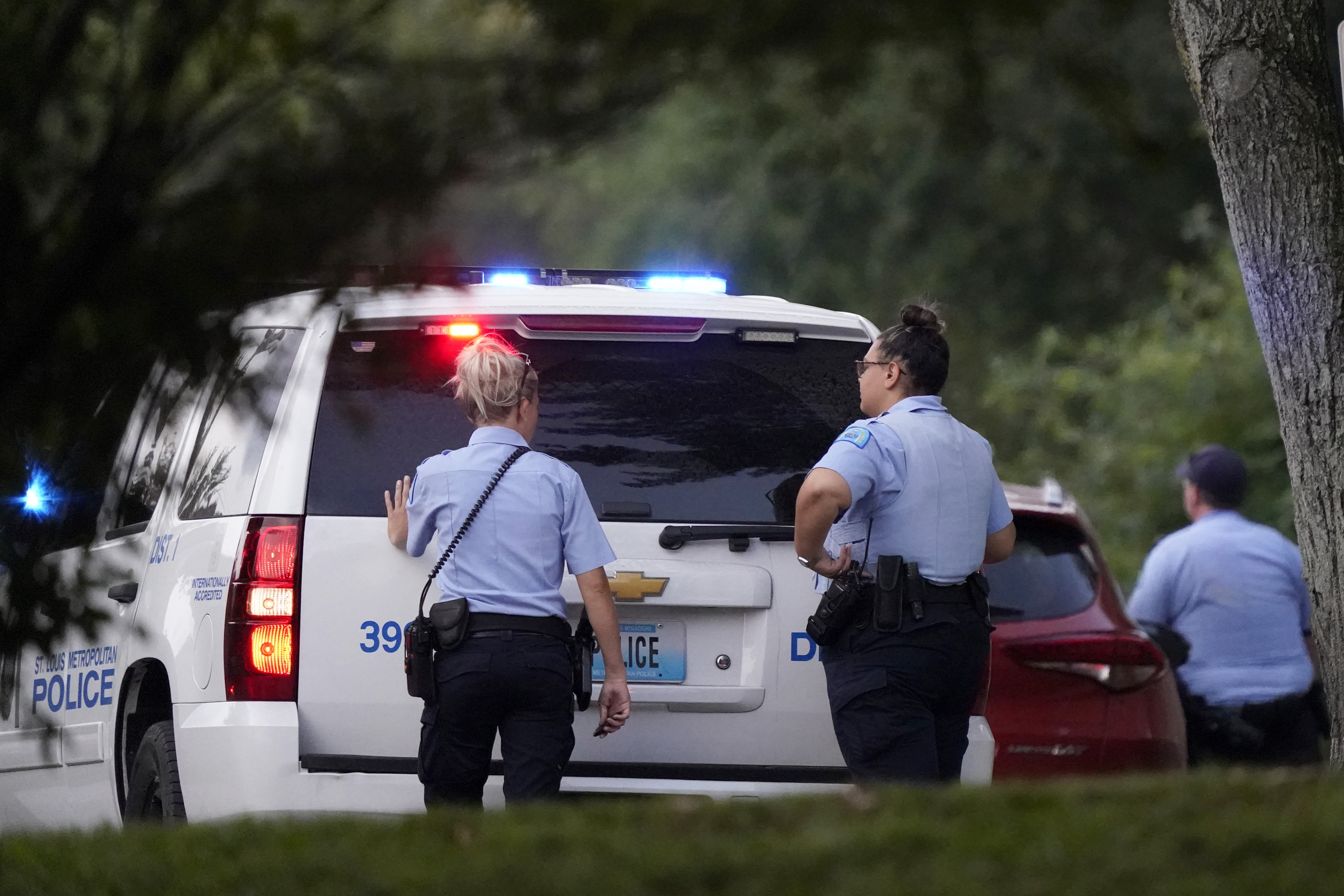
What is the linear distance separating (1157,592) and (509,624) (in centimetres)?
401

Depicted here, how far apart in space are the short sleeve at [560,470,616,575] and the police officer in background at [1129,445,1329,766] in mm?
3410

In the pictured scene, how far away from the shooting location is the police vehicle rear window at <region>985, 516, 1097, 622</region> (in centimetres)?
651

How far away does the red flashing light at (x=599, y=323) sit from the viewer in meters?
5.27

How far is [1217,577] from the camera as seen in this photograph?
784cm

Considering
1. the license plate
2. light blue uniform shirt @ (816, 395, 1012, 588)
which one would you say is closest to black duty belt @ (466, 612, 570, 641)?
the license plate

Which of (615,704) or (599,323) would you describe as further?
(599,323)

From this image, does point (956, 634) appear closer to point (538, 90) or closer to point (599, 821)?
point (599, 821)

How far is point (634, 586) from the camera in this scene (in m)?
5.13

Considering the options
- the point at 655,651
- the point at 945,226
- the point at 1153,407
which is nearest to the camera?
the point at 655,651

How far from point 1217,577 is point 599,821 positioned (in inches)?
211

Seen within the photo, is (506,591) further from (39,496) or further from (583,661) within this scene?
(39,496)

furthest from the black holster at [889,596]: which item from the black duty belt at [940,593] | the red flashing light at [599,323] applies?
the red flashing light at [599,323]

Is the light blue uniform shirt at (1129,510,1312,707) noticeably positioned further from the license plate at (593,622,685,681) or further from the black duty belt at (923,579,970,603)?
the license plate at (593,622,685,681)

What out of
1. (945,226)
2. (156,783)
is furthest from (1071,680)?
(945,226)
